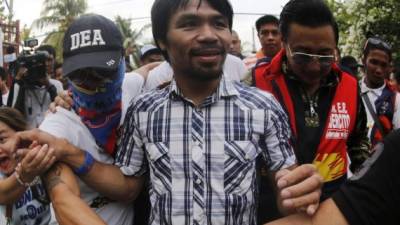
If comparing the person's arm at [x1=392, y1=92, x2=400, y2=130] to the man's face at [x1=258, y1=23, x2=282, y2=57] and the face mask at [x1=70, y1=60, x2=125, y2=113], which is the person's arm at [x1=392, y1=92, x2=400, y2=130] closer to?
the man's face at [x1=258, y1=23, x2=282, y2=57]

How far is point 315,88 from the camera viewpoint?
2545 mm

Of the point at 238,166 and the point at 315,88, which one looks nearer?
the point at 238,166

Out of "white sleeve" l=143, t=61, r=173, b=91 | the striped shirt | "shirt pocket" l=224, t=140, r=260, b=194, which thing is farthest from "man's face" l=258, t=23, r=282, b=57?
"shirt pocket" l=224, t=140, r=260, b=194

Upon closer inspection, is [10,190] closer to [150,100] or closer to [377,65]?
[150,100]

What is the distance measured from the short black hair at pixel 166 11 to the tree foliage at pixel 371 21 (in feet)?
26.0

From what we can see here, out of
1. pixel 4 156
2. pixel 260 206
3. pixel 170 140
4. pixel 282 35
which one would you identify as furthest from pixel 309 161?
pixel 4 156

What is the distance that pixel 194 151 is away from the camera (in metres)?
1.94

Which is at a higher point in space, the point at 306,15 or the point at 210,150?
the point at 306,15

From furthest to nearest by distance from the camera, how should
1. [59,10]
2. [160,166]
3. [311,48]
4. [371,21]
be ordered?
[59,10] < [371,21] < [311,48] < [160,166]

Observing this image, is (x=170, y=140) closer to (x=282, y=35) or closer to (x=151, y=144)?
(x=151, y=144)

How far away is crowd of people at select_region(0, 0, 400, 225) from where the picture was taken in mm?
1649

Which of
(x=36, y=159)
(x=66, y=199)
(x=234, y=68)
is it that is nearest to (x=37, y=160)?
(x=36, y=159)

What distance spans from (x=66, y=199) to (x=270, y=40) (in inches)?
123

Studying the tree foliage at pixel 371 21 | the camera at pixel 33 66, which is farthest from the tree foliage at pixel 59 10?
the camera at pixel 33 66
